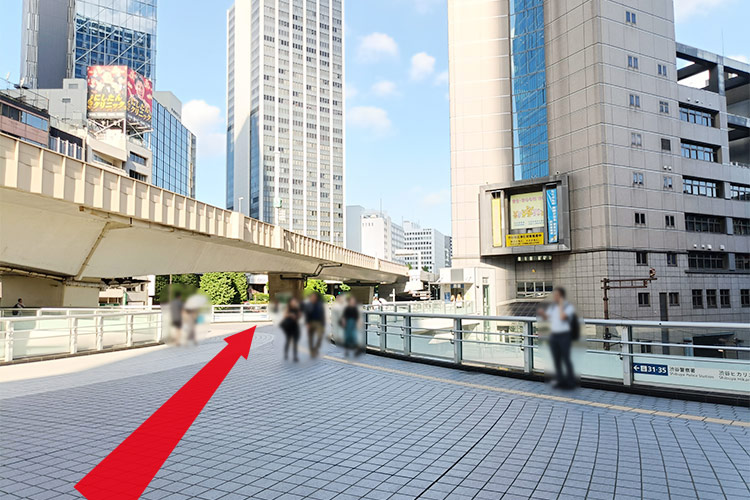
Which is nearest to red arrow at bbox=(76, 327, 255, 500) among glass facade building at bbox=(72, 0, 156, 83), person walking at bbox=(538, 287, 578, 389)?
glass facade building at bbox=(72, 0, 156, 83)

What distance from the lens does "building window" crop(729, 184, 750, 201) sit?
67938mm

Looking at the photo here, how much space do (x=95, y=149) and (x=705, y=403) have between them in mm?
95884

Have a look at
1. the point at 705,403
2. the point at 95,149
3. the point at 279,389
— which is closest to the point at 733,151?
the point at 705,403

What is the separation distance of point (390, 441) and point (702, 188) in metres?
68.7

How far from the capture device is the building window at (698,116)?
6500cm

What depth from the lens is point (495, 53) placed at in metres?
3.77

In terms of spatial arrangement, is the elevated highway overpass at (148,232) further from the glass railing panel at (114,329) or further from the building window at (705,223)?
the building window at (705,223)

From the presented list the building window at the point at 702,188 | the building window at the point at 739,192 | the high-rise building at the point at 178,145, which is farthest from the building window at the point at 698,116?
the high-rise building at the point at 178,145

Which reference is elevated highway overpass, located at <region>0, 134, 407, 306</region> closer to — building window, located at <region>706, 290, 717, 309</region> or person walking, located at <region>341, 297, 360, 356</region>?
person walking, located at <region>341, 297, 360, 356</region>

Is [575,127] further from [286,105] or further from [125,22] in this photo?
[125,22]

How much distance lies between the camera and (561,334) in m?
0.79

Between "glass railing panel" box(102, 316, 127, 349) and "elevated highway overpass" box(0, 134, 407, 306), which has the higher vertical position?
"elevated highway overpass" box(0, 134, 407, 306)

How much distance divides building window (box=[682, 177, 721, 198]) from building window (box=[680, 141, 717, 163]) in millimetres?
3076

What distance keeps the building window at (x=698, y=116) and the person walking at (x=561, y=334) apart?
76731mm
